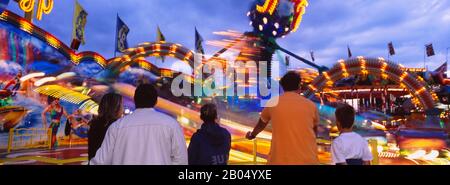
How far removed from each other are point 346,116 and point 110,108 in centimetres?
222

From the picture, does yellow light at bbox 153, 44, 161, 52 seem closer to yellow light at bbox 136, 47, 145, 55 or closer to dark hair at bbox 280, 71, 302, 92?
yellow light at bbox 136, 47, 145, 55

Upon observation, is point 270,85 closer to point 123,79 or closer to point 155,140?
point 123,79

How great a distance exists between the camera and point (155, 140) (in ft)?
8.71

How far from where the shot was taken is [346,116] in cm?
330

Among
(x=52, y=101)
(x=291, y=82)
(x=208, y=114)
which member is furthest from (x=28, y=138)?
(x=291, y=82)

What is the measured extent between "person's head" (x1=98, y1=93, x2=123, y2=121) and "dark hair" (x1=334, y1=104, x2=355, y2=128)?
2.10 m

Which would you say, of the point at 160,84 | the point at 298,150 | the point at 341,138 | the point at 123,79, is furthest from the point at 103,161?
the point at 160,84

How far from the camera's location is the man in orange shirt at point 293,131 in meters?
3.11

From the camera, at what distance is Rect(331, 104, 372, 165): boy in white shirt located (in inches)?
122

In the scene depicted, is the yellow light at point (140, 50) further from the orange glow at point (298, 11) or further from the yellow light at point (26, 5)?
the orange glow at point (298, 11)

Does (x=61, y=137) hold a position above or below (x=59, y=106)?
below

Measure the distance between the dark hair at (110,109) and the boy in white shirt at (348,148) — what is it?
6.67 feet

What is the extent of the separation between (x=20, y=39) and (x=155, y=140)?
12.7m

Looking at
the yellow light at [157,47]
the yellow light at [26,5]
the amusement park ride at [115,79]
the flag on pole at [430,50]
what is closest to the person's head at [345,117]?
the amusement park ride at [115,79]
